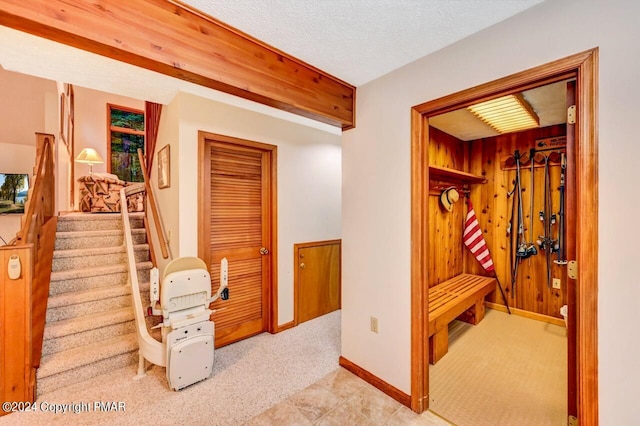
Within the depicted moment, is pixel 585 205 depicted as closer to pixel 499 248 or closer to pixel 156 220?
pixel 499 248

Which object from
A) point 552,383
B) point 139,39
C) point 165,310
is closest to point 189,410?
point 165,310

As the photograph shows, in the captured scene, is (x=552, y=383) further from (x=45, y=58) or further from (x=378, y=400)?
(x=45, y=58)

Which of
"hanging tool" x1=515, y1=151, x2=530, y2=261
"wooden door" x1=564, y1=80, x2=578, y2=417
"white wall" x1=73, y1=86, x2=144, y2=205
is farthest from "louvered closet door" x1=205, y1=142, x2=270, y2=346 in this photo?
"white wall" x1=73, y1=86, x2=144, y2=205

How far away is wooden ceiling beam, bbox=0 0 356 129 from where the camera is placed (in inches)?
43.6

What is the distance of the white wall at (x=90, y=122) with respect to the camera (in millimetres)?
6089

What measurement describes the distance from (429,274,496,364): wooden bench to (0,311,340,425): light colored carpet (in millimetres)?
921

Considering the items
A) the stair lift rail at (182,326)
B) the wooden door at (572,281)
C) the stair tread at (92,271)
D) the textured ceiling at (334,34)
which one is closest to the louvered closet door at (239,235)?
the stair lift rail at (182,326)

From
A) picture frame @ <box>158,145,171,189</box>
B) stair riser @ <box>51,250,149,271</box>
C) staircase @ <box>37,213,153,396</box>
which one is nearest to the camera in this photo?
staircase @ <box>37,213,153,396</box>

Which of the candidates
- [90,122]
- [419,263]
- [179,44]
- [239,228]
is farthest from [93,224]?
[90,122]

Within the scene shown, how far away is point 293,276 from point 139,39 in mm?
2539

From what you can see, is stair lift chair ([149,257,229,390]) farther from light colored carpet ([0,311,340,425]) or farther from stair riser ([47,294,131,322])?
stair riser ([47,294,131,322])

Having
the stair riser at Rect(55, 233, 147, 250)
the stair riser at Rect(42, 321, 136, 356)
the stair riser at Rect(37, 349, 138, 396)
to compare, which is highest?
the stair riser at Rect(55, 233, 147, 250)

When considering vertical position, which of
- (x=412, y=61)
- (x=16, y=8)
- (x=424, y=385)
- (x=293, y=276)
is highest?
(x=412, y=61)

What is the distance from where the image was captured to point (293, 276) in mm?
3201
